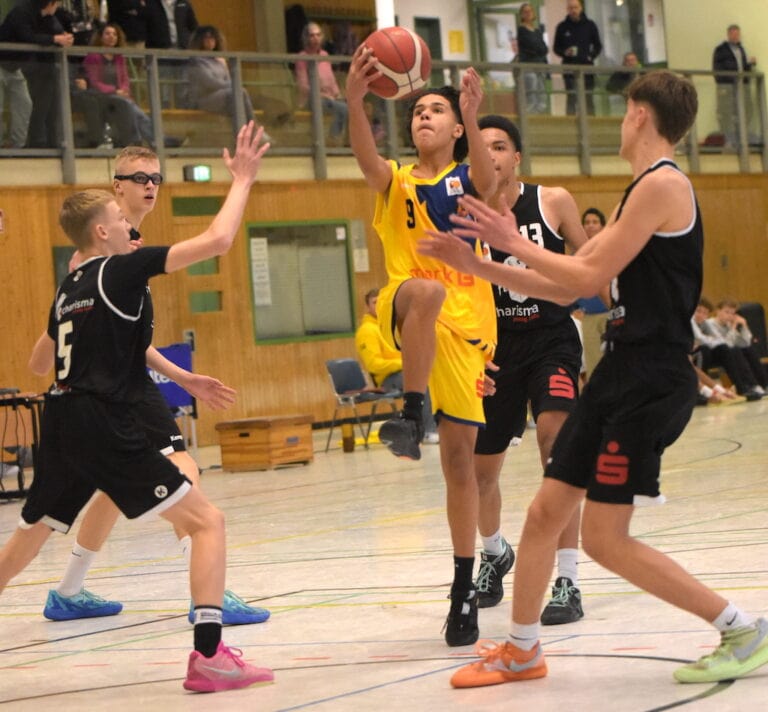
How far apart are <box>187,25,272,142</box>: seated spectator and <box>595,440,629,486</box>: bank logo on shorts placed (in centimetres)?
1307

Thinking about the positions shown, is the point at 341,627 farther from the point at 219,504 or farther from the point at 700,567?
the point at 219,504

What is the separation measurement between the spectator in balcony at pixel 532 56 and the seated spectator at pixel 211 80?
15.4 feet

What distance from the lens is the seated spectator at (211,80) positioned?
16.5 meters

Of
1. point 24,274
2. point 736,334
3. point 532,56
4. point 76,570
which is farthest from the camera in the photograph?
point 532,56

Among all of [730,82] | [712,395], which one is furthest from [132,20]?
[730,82]

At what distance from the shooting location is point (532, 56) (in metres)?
20.7

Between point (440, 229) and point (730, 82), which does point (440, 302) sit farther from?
point (730, 82)

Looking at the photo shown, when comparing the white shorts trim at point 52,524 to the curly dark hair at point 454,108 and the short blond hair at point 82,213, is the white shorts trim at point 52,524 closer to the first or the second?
the short blond hair at point 82,213

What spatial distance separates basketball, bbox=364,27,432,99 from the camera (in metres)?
5.66

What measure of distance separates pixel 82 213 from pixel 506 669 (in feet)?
7.16

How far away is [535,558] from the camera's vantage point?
4367 mm

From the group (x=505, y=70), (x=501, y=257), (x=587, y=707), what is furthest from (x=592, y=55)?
(x=587, y=707)

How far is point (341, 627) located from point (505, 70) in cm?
1510

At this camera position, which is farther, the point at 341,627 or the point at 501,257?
the point at 501,257
